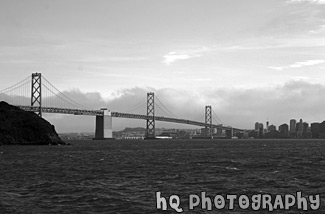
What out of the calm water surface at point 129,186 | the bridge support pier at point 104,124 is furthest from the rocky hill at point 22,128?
the calm water surface at point 129,186

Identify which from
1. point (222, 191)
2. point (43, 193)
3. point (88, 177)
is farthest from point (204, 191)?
point (88, 177)

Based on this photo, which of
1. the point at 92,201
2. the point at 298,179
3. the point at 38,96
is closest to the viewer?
the point at 92,201

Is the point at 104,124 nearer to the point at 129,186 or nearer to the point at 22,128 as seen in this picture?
the point at 22,128

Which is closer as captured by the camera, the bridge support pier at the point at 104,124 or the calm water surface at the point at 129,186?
the calm water surface at the point at 129,186

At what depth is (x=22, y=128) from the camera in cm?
11162

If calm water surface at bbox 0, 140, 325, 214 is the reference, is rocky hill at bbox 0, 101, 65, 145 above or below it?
above

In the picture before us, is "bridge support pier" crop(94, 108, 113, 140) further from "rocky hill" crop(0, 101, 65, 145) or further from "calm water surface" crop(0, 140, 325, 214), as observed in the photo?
"calm water surface" crop(0, 140, 325, 214)

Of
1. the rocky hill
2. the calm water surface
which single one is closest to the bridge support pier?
the rocky hill

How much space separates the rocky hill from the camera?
10862cm

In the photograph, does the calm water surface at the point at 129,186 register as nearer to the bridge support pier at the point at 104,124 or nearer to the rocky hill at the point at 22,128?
the rocky hill at the point at 22,128

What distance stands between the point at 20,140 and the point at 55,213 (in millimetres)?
93969

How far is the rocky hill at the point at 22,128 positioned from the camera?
10862 centimetres

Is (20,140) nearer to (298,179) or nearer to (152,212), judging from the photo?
(298,179)

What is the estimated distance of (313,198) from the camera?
2403 cm
